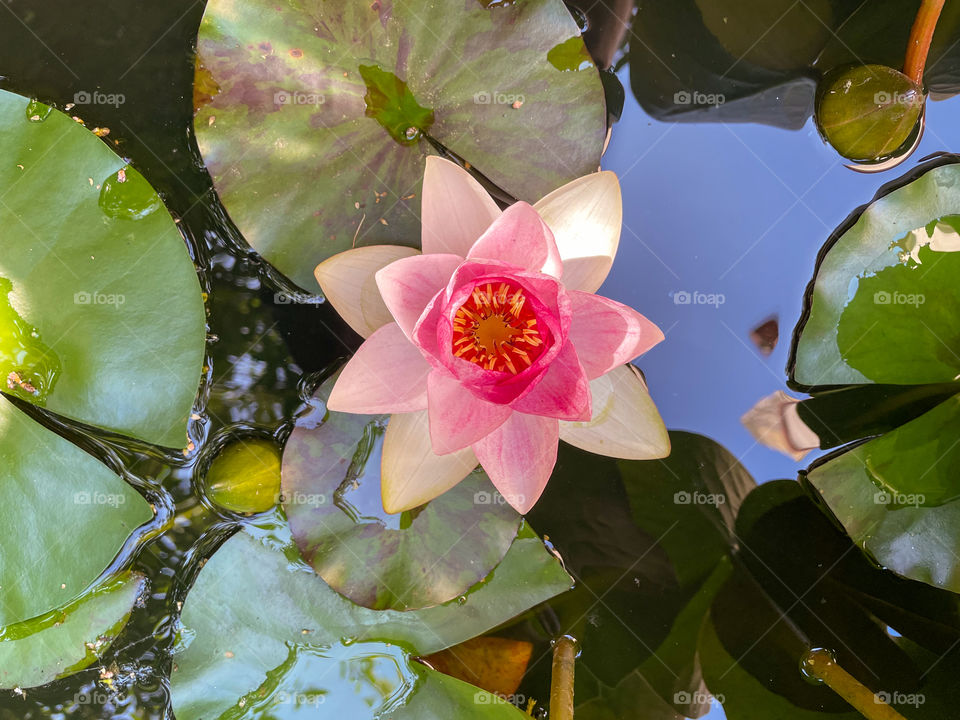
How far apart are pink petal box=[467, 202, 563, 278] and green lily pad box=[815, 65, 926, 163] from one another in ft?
4.33

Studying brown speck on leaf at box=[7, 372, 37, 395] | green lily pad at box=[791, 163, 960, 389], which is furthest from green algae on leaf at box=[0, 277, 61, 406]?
green lily pad at box=[791, 163, 960, 389]

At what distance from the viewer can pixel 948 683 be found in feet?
7.49

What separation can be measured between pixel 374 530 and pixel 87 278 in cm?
117

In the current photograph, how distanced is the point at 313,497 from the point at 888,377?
1917mm

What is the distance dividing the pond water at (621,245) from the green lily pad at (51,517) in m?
0.22

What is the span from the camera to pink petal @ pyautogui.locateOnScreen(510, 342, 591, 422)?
1456 millimetres

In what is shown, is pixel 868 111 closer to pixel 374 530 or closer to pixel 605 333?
pixel 605 333

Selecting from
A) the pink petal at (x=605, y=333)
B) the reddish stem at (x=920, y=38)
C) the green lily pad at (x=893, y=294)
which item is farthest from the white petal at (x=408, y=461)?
the reddish stem at (x=920, y=38)

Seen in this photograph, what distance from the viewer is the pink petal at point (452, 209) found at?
1604 mm

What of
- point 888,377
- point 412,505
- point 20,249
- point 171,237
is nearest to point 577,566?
point 412,505

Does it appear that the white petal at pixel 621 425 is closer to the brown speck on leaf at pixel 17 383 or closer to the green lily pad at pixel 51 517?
the green lily pad at pixel 51 517

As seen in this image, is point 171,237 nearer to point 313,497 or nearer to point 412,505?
point 313,497

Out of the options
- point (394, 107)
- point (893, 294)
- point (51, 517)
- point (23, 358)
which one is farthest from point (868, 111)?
point (51, 517)

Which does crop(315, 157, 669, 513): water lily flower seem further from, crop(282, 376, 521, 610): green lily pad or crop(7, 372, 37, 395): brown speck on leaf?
crop(7, 372, 37, 395): brown speck on leaf
